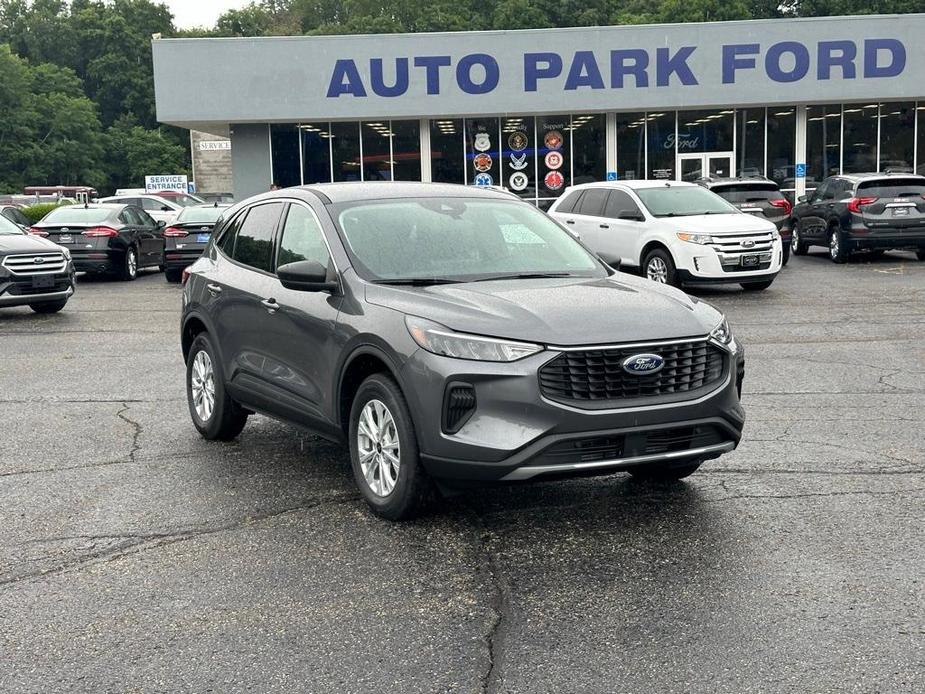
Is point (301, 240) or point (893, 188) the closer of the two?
point (301, 240)

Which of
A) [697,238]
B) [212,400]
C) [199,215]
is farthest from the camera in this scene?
[199,215]

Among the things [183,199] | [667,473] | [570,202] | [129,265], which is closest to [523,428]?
[667,473]

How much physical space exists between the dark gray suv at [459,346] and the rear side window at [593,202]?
39.0 ft

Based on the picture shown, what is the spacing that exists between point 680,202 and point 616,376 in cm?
1326

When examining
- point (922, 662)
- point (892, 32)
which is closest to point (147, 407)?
point (922, 662)

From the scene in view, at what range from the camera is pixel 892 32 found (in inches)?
1262

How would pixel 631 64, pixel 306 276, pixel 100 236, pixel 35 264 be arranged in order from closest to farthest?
pixel 306 276 < pixel 35 264 < pixel 100 236 < pixel 631 64

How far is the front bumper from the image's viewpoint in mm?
5262

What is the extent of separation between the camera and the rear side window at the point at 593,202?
62.3 feet

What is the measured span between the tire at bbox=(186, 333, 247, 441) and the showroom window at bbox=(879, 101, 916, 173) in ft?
98.5

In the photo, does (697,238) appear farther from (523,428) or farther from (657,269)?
(523,428)

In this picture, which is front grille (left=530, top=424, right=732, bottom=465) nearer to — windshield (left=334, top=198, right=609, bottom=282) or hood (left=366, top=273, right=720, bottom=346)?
hood (left=366, top=273, right=720, bottom=346)

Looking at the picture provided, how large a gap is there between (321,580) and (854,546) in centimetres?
244

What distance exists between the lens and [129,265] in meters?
23.7
